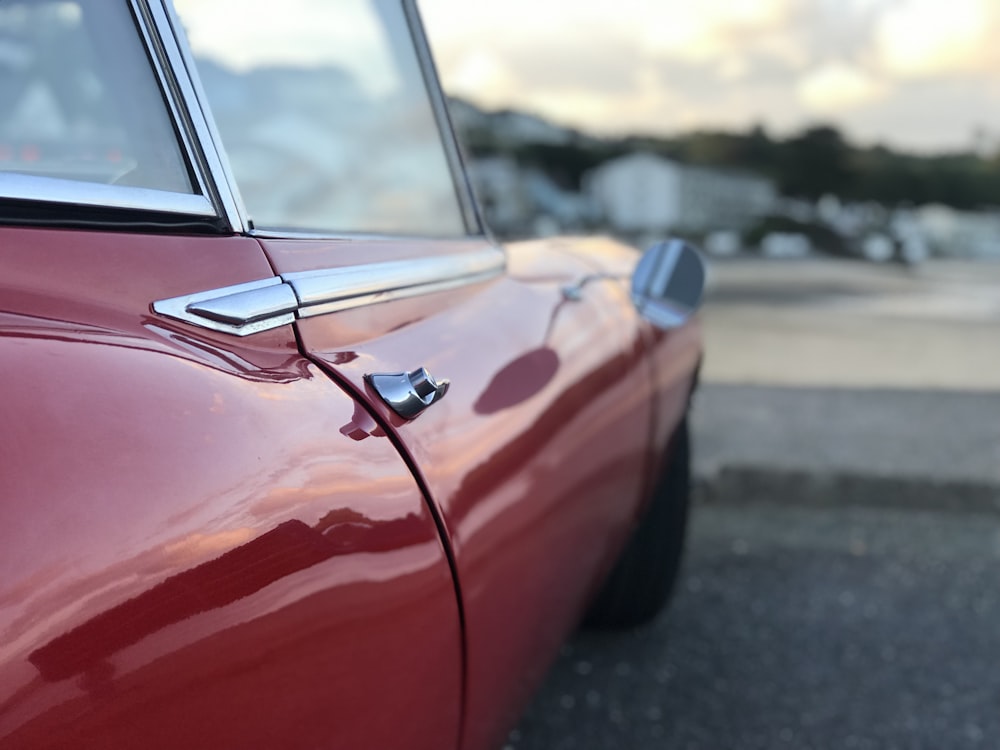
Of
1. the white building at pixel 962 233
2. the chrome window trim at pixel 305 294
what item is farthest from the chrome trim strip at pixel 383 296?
the white building at pixel 962 233

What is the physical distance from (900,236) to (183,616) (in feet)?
81.5

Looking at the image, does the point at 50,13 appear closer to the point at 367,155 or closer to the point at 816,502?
the point at 367,155

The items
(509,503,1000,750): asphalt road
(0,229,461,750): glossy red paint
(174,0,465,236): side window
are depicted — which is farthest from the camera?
(174,0,465,236): side window

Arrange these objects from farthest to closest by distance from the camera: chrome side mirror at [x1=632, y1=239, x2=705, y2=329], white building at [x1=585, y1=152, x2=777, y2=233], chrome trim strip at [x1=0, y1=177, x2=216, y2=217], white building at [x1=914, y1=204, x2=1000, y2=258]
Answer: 1. white building at [x1=585, y1=152, x2=777, y2=233]
2. white building at [x1=914, y1=204, x2=1000, y2=258]
3. chrome side mirror at [x1=632, y1=239, x2=705, y2=329]
4. chrome trim strip at [x1=0, y1=177, x2=216, y2=217]

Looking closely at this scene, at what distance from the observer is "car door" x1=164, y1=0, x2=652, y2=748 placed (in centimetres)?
116

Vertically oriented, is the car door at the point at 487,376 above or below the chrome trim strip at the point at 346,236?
below

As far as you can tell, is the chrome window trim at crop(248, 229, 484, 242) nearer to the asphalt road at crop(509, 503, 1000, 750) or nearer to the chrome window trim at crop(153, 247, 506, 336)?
the chrome window trim at crop(153, 247, 506, 336)

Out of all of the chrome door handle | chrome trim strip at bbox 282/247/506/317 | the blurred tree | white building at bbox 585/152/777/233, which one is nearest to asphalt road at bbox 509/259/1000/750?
chrome trim strip at bbox 282/247/506/317

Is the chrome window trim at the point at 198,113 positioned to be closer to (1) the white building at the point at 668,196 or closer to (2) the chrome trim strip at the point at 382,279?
(2) the chrome trim strip at the point at 382,279

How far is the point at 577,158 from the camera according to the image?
75.6 ft

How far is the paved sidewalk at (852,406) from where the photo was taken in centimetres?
409

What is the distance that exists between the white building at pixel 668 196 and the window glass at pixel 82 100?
19835 mm

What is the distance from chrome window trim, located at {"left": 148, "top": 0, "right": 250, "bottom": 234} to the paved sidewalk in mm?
3285

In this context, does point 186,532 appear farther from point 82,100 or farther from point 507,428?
point 82,100
